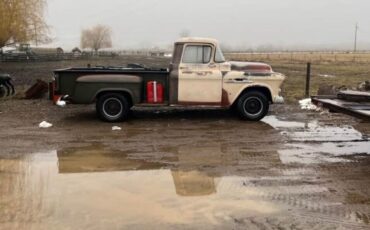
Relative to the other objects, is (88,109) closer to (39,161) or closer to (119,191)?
(39,161)

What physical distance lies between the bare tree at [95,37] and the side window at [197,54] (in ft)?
448

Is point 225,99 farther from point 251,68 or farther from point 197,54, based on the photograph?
point 197,54

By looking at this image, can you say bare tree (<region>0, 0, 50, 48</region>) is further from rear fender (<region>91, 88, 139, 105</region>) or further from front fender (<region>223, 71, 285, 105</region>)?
front fender (<region>223, 71, 285, 105</region>)

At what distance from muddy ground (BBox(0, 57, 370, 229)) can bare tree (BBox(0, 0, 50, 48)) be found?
33265 millimetres

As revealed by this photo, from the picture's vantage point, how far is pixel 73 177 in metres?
7.62

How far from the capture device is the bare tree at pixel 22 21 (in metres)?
43.5

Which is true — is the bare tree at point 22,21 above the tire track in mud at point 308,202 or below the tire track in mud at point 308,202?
above

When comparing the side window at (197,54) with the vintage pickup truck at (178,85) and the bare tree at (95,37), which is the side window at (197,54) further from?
the bare tree at (95,37)

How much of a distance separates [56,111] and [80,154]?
5508 mm

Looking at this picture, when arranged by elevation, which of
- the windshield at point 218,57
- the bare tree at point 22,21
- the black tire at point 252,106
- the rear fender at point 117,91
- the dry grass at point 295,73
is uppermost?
the bare tree at point 22,21

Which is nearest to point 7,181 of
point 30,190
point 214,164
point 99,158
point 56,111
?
point 30,190

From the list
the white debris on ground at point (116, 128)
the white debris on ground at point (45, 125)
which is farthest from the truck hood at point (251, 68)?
the white debris on ground at point (45, 125)

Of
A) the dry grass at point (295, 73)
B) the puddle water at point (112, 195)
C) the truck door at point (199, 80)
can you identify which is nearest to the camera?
the puddle water at point (112, 195)

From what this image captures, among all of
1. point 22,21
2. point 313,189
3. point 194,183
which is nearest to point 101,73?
point 194,183
